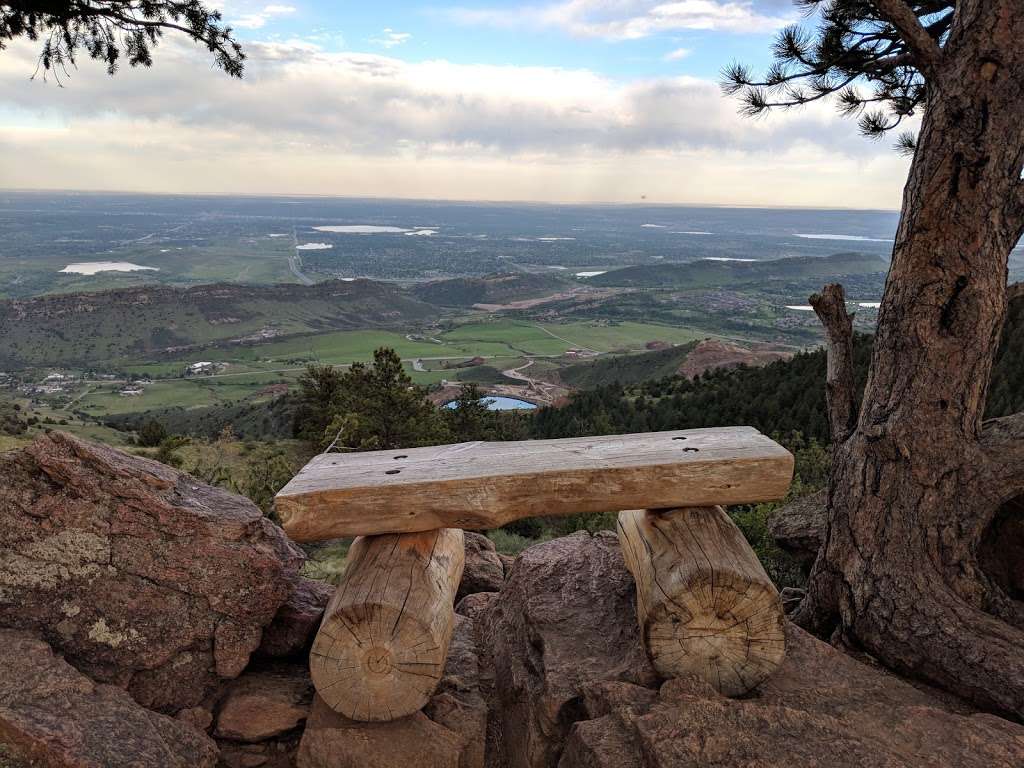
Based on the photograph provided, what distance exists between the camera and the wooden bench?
3564mm

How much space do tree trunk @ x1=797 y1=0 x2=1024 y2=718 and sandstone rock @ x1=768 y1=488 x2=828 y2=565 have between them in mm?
755

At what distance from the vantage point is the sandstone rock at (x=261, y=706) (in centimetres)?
373

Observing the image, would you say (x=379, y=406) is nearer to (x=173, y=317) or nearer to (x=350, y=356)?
(x=350, y=356)

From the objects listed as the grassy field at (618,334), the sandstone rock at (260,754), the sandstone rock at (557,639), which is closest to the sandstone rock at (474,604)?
the sandstone rock at (557,639)

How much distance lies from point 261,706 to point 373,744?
79 centimetres

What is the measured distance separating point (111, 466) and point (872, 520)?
4.88 meters

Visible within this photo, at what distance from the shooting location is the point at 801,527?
5188 mm

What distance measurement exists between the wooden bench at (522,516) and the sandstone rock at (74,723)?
0.79m

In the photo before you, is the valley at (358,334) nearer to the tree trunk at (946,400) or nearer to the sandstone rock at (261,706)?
the sandstone rock at (261,706)

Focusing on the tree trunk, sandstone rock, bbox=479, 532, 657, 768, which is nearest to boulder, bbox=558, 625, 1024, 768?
sandstone rock, bbox=479, 532, 657, 768

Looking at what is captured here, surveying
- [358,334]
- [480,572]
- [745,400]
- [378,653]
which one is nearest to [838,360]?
[378,653]

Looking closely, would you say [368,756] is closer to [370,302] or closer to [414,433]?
[414,433]

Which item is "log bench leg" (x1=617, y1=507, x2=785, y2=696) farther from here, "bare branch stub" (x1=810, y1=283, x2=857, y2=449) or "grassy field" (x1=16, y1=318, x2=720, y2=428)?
"grassy field" (x1=16, y1=318, x2=720, y2=428)

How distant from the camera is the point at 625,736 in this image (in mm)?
3219
